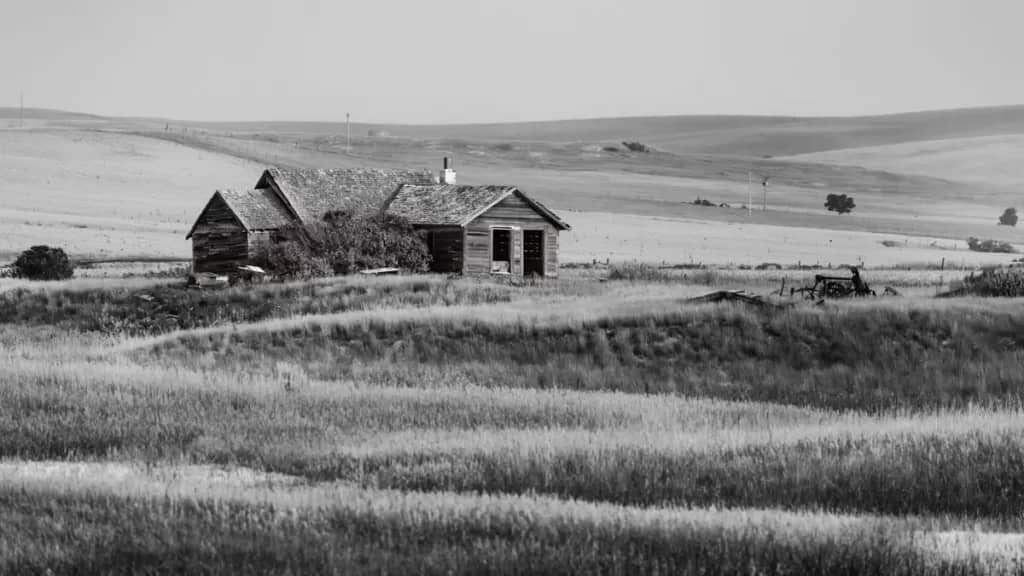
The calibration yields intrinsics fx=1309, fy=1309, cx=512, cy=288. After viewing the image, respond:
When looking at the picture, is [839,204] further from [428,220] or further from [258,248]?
[258,248]

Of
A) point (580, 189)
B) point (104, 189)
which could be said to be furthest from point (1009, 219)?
point (104, 189)

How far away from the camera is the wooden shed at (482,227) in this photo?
48.6m

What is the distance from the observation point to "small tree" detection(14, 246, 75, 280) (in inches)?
1893

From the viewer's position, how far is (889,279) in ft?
160

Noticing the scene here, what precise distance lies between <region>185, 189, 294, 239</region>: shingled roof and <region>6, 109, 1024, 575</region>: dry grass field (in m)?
4.86

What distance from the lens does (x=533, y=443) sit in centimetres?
1410

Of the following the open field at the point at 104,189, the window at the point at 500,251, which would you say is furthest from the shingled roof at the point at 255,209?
the open field at the point at 104,189

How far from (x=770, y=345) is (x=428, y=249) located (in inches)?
946

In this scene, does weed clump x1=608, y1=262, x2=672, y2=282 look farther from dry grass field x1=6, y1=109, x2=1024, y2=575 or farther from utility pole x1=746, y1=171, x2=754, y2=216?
utility pole x1=746, y1=171, x2=754, y2=216

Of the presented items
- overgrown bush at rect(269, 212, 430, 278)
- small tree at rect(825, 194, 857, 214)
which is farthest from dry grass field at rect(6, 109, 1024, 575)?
small tree at rect(825, 194, 857, 214)

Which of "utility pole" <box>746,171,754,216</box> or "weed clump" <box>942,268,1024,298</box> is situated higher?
"utility pole" <box>746,171,754,216</box>

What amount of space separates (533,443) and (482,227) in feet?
115

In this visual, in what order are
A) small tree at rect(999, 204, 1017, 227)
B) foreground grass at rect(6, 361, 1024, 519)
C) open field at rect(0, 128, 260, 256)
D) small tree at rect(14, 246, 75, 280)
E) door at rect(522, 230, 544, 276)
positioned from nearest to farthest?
foreground grass at rect(6, 361, 1024, 519)
small tree at rect(14, 246, 75, 280)
door at rect(522, 230, 544, 276)
open field at rect(0, 128, 260, 256)
small tree at rect(999, 204, 1017, 227)

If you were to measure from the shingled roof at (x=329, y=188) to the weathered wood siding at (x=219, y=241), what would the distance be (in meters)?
2.54
